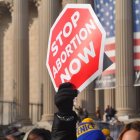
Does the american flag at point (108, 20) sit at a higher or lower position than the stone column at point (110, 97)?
higher

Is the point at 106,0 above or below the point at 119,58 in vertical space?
above

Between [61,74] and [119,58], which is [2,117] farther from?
[61,74]

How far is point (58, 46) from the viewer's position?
30.3 feet

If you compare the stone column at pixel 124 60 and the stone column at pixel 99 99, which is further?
the stone column at pixel 99 99

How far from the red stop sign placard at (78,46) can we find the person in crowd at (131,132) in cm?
212

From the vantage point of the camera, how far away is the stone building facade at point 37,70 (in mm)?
46531

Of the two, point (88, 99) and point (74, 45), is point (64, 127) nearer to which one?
point (74, 45)

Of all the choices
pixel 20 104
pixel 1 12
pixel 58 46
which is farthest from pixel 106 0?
pixel 58 46

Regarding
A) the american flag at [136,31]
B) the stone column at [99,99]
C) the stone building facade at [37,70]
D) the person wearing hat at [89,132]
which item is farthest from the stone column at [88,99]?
the person wearing hat at [89,132]

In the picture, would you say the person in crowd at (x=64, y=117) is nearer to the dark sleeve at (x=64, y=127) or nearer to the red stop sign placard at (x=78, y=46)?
the dark sleeve at (x=64, y=127)

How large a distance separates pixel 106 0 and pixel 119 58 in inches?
173

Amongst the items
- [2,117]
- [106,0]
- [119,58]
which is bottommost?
[2,117]

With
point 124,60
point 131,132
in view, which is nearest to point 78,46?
point 131,132

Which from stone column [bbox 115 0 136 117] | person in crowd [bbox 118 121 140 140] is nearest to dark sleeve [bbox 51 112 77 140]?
person in crowd [bbox 118 121 140 140]
